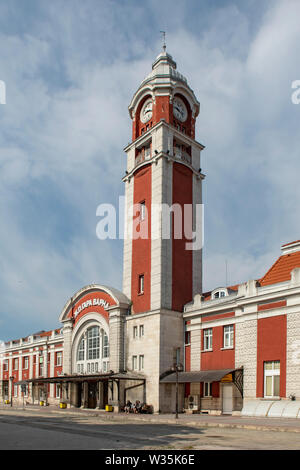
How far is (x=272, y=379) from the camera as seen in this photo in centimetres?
3102

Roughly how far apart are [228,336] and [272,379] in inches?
216

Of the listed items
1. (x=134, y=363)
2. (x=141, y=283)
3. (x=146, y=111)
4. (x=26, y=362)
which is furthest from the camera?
(x=26, y=362)

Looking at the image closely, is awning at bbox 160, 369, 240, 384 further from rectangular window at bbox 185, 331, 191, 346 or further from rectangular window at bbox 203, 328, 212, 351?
rectangular window at bbox 185, 331, 191, 346

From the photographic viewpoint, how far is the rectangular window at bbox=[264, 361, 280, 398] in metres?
30.6

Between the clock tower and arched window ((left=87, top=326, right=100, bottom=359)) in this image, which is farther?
arched window ((left=87, top=326, right=100, bottom=359))

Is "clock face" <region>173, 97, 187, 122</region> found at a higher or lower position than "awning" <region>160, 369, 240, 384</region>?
higher

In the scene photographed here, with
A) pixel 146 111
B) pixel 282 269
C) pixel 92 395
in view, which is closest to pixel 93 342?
pixel 92 395

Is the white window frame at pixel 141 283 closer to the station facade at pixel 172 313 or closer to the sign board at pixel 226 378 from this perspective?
the station facade at pixel 172 313

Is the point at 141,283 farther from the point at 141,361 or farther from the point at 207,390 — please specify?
the point at 207,390

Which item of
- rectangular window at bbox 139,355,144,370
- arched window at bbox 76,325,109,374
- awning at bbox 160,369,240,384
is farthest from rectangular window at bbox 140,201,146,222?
awning at bbox 160,369,240,384

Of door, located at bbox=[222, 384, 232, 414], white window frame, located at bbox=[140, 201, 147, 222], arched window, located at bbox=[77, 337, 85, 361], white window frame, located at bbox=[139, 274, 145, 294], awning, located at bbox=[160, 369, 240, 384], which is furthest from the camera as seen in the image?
arched window, located at bbox=[77, 337, 85, 361]

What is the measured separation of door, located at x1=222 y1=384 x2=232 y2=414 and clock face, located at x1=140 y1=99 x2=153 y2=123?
25.6m

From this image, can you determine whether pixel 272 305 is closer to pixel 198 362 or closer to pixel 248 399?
pixel 248 399

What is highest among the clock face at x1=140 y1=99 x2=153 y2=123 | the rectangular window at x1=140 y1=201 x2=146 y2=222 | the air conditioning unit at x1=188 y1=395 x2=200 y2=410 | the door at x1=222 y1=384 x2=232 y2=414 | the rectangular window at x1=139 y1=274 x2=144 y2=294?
the clock face at x1=140 y1=99 x2=153 y2=123
